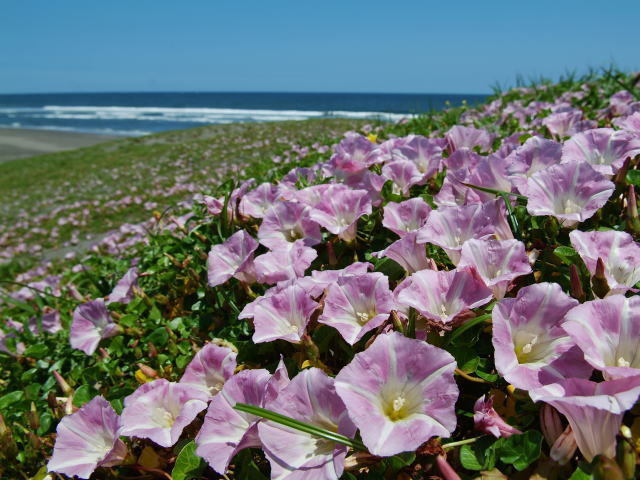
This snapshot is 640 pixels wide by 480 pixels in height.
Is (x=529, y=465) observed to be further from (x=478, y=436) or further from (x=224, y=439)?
(x=224, y=439)

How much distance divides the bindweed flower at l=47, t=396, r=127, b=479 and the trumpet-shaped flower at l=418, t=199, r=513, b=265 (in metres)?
1.01

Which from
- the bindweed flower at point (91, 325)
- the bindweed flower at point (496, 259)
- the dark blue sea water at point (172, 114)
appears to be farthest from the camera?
the dark blue sea water at point (172, 114)

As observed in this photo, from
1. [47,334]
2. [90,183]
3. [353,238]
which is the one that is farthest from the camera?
[90,183]

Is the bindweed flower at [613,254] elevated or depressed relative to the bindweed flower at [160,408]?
elevated

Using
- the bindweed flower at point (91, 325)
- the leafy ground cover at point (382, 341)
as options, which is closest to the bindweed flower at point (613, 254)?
the leafy ground cover at point (382, 341)

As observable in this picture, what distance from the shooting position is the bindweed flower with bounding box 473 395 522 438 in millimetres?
940

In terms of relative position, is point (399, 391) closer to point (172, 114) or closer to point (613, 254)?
point (613, 254)

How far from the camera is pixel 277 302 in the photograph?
1.28 m

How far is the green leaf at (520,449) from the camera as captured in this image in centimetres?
88

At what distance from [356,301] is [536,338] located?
1.47 feet

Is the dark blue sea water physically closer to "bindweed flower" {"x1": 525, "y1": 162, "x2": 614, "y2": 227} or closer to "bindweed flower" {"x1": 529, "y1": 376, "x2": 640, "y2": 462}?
"bindweed flower" {"x1": 525, "y1": 162, "x2": 614, "y2": 227}

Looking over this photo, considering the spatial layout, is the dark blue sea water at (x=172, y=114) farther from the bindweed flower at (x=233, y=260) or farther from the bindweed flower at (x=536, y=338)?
the bindweed flower at (x=536, y=338)

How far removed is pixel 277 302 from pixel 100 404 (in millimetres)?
572

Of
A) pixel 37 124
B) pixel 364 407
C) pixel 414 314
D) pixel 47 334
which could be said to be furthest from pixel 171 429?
pixel 37 124
